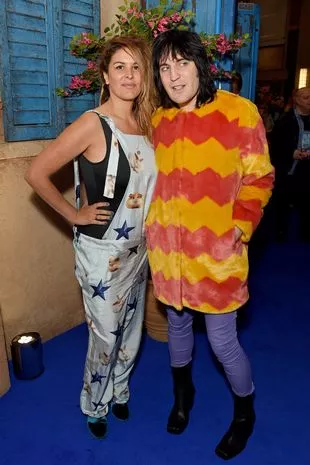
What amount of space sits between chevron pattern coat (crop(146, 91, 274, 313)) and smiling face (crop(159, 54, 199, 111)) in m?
0.07

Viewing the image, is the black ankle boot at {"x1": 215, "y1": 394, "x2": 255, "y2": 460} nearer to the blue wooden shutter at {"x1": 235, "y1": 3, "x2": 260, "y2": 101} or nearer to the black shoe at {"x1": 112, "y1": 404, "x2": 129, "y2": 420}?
the black shoe at {"x1": 112, "y1": 404, "x2": 129, "y2": 420}

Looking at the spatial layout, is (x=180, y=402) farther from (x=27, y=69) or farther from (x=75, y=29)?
(x=75, y=29)

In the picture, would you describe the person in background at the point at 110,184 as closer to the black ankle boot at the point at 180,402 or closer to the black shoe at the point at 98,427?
the black shoe at the point at 98,427

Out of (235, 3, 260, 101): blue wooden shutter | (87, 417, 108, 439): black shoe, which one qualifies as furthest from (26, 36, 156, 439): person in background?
(235, 3, 260, 101): blue wooden shutter

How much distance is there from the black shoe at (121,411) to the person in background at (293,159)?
3209mm

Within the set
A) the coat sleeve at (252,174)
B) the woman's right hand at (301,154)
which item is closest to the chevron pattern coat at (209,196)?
the coat sleeve at (252,174)

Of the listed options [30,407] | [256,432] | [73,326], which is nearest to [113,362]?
[30,407]

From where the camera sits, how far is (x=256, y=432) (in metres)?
1.89

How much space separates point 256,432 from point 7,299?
1433mm

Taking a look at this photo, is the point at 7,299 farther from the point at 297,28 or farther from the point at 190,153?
the point at 297,28

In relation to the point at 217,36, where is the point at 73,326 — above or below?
below

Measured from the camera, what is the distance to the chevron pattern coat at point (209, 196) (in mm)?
1478

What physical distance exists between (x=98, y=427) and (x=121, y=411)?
0.50ft

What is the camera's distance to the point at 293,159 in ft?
14.5
